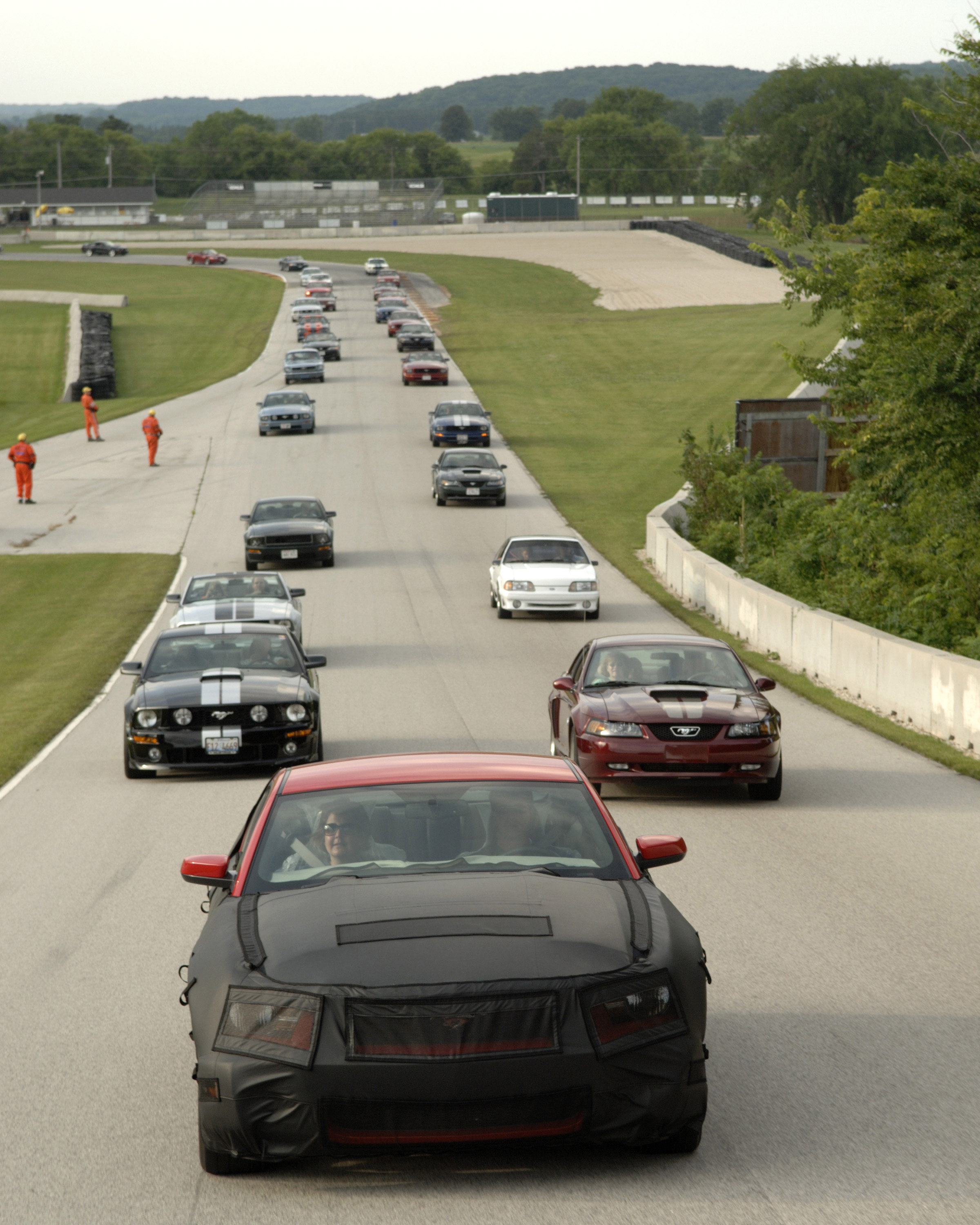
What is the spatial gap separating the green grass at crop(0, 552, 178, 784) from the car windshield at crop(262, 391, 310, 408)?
20.6 metres

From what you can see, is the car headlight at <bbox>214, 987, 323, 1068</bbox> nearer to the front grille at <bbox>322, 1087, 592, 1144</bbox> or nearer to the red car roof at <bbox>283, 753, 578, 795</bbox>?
the front grille at <bbox>322, 1087, 592, 1144</bbox>

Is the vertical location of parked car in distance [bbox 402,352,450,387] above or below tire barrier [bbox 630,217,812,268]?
below

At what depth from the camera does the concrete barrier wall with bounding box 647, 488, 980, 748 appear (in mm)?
15727

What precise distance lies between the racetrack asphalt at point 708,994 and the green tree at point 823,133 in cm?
14576

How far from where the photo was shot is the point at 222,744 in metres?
14.6

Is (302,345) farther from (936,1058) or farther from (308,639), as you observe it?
(936,1058)

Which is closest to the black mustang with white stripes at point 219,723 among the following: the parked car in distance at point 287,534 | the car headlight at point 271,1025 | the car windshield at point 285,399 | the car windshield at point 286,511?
the car headlight at point 271,1025

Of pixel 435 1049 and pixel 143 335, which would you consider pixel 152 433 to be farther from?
pixel 435 1049

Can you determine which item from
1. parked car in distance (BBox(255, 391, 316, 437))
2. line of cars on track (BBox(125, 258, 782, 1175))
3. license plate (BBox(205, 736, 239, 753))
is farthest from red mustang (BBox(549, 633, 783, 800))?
parked car in distance (BBox(255, 391, 316, 437))

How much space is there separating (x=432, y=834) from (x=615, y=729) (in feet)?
23.3

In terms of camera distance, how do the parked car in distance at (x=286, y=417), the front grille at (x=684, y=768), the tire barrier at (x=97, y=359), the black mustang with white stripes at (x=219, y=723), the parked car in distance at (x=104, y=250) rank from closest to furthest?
the front grille at (x=684, y=768), the black mustang with white stripes at (x=219, y=723), the parked car in distance at (x=286, y=417), the tire barrier at (x=97, y=359), the parked car in distance at (x=104, y=250)

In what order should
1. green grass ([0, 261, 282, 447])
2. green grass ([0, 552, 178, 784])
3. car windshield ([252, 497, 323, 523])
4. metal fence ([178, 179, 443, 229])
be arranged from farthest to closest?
1. metal fence ([178, 179, 443, 229])
2. green grass ([0, 261, 282, 447])
3. car windshield ([252, 497, 323, 523])
4. green grass ([0, 552, 178, 784])

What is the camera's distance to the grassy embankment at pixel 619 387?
34281 millimetres

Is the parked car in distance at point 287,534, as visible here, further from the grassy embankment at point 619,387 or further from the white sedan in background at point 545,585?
the grassy embankment at point 619,387
